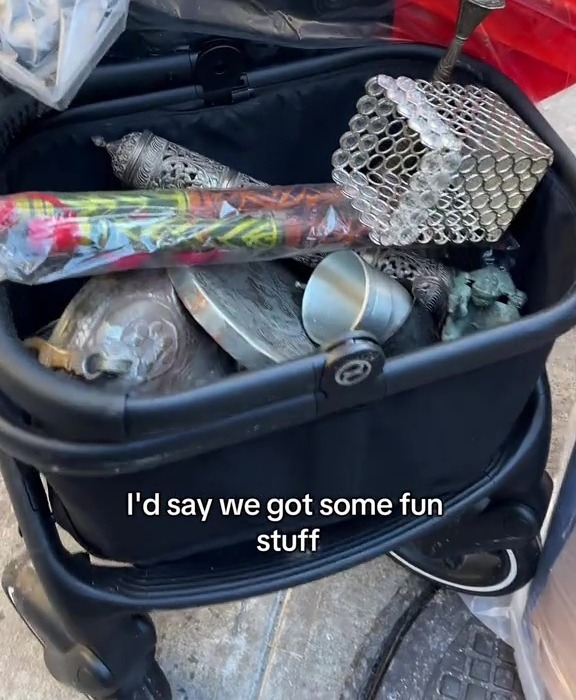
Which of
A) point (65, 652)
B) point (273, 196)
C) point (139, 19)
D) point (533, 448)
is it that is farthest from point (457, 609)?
point (139, 19)

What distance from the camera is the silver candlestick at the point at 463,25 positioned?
682mm

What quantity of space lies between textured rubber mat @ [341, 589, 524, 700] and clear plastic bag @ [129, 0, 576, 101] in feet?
1.98

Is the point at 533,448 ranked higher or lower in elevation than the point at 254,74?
lower

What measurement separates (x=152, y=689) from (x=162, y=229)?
0.52 metres

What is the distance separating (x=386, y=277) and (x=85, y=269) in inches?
9.3

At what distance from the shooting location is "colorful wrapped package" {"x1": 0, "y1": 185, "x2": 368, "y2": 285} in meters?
0.61

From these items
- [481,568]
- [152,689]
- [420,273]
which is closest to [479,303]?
[420,273]

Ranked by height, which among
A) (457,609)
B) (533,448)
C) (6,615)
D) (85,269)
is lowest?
(6,615)

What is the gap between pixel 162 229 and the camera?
Answer: 2.10 ft

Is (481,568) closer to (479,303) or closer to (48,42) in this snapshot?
(479,303)

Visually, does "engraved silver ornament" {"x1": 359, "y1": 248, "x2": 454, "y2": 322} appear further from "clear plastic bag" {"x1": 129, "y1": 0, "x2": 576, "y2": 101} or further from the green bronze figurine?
"clear plastic bag" {"x1": 129, "y1": 0, "x2": 576, "y2": 101}

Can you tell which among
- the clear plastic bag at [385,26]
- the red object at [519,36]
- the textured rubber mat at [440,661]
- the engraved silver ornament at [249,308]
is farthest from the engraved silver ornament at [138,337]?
the textured rubber mat at [440,661]

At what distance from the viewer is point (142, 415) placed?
0.50 meters

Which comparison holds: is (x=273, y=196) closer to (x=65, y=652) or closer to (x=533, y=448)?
(x=533, y=448)
